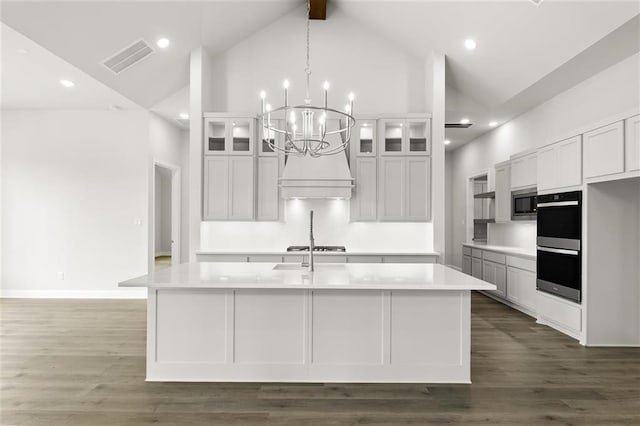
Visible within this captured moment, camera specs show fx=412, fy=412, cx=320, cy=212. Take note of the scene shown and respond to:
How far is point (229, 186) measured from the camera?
5.73m

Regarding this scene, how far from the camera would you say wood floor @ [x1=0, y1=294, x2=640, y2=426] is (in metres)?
2.68

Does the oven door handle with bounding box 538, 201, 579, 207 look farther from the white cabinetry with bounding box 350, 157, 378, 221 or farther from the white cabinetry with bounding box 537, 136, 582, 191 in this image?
the white cabinetry with bounding box 350, 157, 378, 221

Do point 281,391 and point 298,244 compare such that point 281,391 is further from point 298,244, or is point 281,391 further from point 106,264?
point 106,264

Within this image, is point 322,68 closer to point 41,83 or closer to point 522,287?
point 41,83

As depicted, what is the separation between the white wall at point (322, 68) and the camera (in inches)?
241

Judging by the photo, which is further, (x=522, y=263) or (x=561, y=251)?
(x=522, y=263)

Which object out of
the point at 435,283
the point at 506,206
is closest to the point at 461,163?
the point at 506,206

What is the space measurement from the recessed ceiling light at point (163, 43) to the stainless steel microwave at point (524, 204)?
5.15 meters

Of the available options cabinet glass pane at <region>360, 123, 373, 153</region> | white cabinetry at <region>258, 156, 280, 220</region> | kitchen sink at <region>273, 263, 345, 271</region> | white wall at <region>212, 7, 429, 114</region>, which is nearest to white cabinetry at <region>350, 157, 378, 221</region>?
cabinet glass pane at <region>360, 123, 373, 153</region>

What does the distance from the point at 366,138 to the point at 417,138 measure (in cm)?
71

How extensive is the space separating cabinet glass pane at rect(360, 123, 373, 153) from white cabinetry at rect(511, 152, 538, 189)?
2171 millimetres

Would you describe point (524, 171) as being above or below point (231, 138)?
below

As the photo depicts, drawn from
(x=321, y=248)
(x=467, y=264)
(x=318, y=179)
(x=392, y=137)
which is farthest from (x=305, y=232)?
(x=467, y=264)

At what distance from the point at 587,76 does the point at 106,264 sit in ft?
23.3
